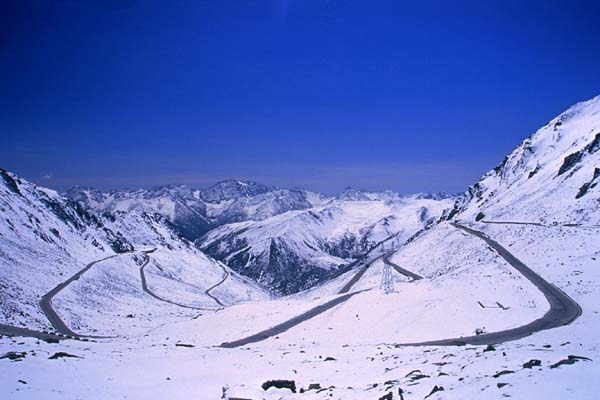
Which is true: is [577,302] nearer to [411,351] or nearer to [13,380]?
[411,351]

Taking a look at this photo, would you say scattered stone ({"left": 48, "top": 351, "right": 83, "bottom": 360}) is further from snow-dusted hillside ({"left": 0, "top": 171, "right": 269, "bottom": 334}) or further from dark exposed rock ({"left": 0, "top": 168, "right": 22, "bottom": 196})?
dark exposed rock ({"left": 0, "top": 168, "right": 22, "bottom": 196})

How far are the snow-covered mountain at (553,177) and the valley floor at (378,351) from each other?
19.2 metres

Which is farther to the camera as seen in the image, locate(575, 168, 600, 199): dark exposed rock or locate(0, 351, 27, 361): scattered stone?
locate(575, 168, 600, 199): dark exposed rock

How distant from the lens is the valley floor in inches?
625

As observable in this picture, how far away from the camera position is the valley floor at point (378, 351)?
52.1 ft

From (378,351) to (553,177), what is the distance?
101 meters

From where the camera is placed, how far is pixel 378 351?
27.8 m

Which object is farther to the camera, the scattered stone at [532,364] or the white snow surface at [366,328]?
the white snow surface at [366,328]

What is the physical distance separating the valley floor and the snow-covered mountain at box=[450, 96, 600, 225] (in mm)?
19182

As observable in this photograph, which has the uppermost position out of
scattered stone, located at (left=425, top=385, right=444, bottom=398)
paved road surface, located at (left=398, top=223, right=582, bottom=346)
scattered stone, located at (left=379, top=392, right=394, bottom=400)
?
scattered stone, located at (left=425, top=385, right=444, bottom=398)

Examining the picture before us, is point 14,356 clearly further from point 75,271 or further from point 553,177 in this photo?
point 553,177

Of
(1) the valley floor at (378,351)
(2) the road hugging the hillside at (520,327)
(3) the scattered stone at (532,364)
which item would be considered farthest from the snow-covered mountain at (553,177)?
(3) the scattered stone at (532,364)

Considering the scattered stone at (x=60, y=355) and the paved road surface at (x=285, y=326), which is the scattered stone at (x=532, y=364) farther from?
the paved road surface at (x=285, y=326)

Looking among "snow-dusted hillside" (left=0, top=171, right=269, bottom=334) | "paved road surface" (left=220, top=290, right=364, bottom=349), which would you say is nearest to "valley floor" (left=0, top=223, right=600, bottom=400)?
"paved road surface" (left=220, top=290, right=364, bottom=349)
